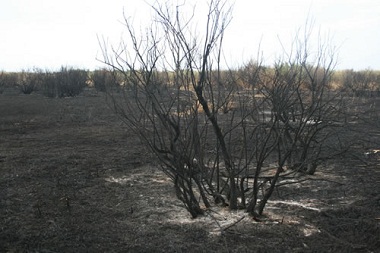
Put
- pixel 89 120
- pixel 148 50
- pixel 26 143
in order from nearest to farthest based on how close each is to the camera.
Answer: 1. pixel 148 50
2. pixel 26 143
3. pixel 89 120

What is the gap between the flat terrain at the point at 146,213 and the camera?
4.40 meters

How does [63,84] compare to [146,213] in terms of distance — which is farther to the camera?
[63,84]

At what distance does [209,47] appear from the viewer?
4480 millimetres

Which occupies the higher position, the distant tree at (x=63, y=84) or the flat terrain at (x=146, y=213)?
the distant tree at (x=63, y=84)

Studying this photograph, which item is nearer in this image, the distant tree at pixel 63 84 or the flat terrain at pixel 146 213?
the flat terrain at pixel 146 213

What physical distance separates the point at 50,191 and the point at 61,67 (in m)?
26.3

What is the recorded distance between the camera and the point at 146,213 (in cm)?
541

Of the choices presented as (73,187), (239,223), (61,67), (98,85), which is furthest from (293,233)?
(61,67)

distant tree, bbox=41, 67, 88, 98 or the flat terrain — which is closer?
the flat terrain

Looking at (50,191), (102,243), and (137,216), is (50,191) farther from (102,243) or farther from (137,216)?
(102,243)

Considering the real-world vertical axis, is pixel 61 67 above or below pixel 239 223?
above

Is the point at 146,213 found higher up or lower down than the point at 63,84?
lower down

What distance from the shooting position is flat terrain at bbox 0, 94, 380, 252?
4.40m

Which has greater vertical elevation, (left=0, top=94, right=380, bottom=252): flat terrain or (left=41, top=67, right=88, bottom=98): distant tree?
(left=41, top=67, right=88, bottom=98): distant tree
